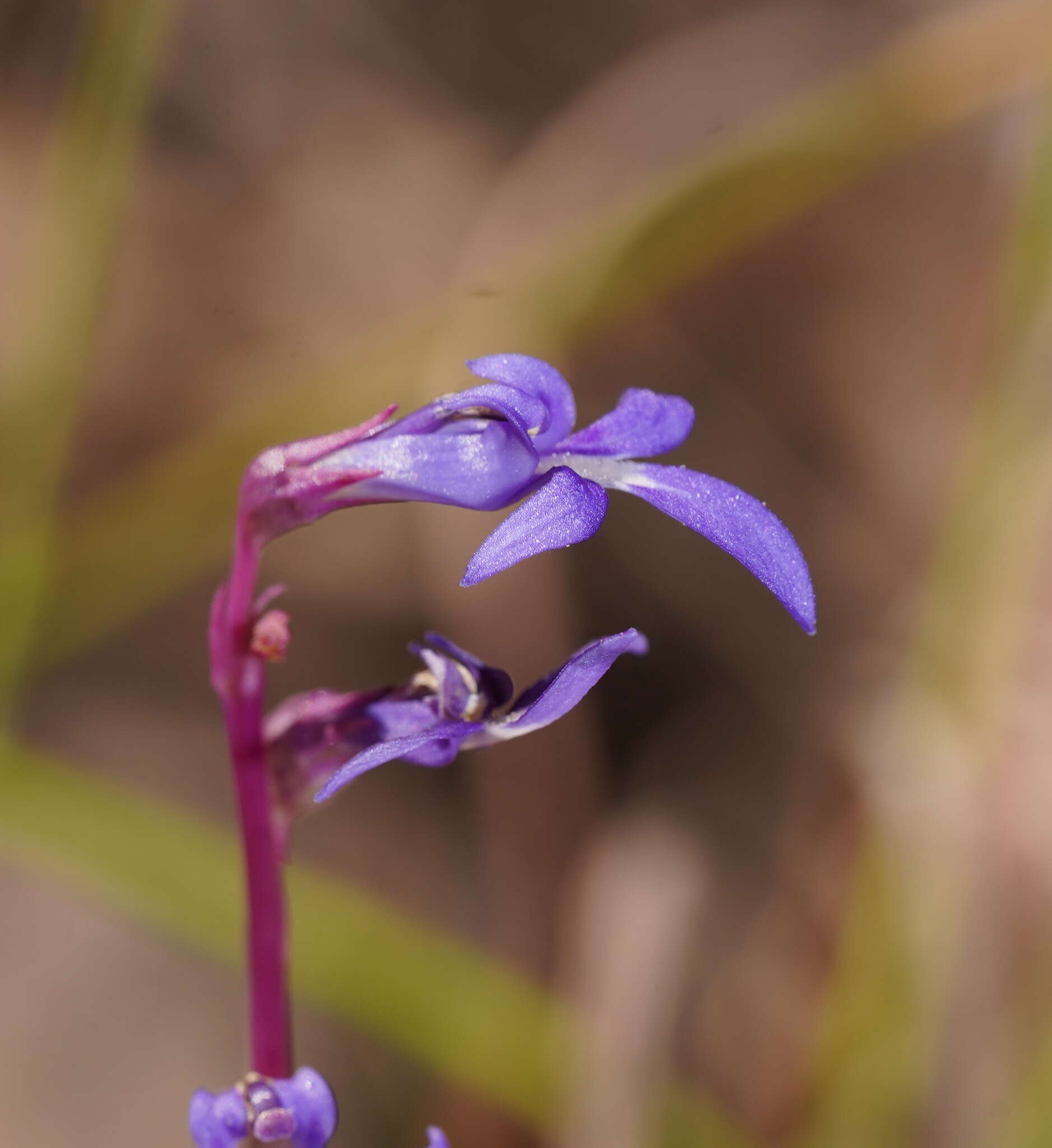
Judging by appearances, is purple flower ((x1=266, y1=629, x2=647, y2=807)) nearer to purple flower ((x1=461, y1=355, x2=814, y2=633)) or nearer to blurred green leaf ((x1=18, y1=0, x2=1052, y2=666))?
purple flower ((x1=461, y1=355, x2=814, y2=633))

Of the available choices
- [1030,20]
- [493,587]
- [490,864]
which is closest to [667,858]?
[490,864]

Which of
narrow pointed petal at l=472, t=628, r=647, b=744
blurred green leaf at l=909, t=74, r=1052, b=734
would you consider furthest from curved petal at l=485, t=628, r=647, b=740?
blurred green leaf at l=909, t=74, r=1052, b=734

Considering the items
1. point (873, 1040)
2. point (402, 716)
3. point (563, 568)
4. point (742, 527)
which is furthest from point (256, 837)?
point (563, 568)

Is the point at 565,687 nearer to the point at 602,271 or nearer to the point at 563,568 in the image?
the point at 602,271

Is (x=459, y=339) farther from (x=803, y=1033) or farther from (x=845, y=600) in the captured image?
(x=803, y=1033)

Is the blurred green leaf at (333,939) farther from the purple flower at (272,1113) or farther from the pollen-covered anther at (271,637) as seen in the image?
the pollen-covered anther at (271,637)

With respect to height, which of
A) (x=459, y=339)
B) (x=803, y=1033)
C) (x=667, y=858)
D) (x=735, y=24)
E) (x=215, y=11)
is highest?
(x=735, y=24)

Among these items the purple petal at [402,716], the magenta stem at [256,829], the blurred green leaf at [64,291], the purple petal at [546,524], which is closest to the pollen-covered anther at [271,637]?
the magenta stem at [256,829]
